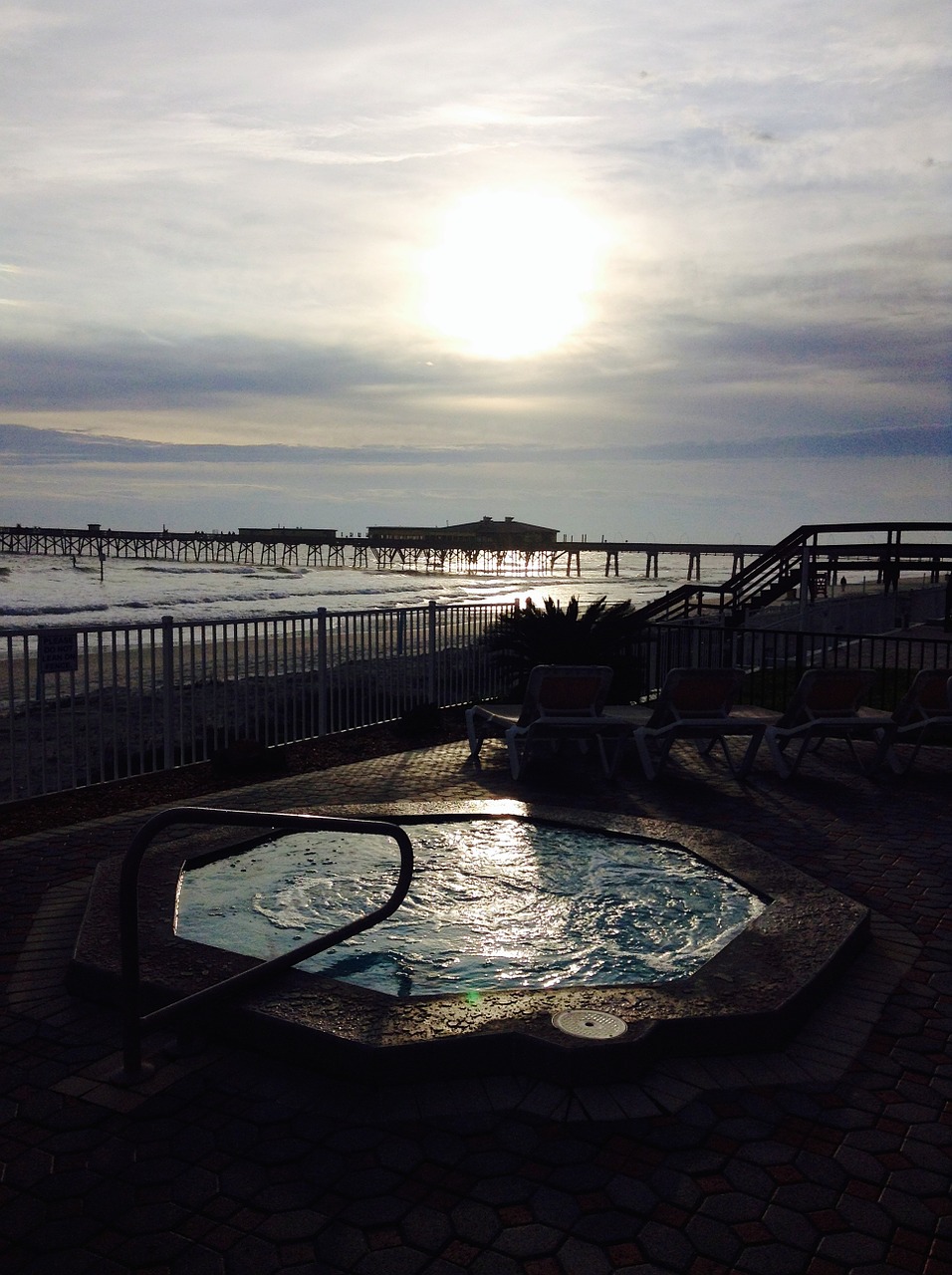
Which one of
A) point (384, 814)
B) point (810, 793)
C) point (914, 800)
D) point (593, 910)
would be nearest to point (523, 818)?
point (384, 814)

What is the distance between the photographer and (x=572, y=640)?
42.3ft

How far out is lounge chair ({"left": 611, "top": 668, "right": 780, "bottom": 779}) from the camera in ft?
30.5

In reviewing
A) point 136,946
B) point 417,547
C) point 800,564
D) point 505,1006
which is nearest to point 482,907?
point 505,1006

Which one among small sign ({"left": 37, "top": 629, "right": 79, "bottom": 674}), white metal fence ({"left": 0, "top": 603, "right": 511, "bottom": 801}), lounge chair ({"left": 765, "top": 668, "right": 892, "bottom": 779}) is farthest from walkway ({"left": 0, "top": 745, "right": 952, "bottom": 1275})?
white metal fence ({"left": 0, "top": 603, "right": 511, "bottom": 801})

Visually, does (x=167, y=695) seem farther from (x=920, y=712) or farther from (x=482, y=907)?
(x=920, y=712)

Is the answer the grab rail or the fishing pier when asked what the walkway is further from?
the fishing pier

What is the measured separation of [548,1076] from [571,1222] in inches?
31.5

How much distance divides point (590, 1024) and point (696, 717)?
19.9ft

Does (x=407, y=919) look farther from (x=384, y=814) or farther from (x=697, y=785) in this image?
(x=697, y=785)

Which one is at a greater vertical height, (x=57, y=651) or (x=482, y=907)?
(x=57, y=651)

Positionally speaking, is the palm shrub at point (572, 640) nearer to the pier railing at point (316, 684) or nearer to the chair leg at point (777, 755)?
the pier railing at point (316, 684)

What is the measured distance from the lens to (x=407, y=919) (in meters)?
5.67

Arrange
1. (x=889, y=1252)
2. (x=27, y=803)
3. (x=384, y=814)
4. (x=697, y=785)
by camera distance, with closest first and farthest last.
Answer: (x=889, y=1252), (x=384, y=814), (x=27, y=803), (x=697, y=785)

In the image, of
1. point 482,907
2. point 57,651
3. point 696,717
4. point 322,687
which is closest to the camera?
point 482,907
